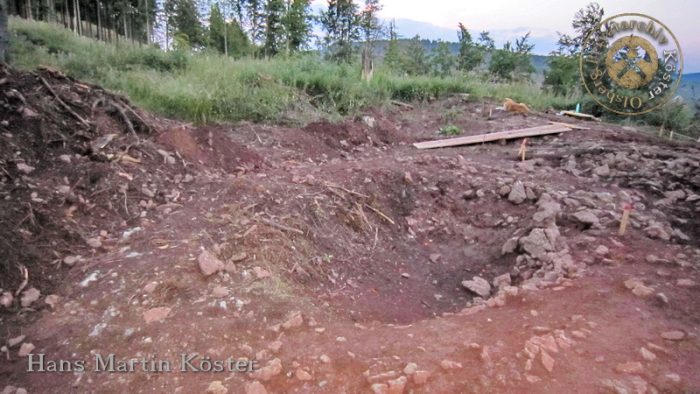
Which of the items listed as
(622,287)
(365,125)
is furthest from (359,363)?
(365,125)

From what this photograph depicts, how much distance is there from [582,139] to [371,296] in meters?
4.63

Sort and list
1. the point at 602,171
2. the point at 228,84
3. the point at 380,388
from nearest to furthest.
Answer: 1. the point at 380,388
2. the point at 602,171
3. the point at 228,84

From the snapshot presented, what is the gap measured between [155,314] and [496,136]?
502cm

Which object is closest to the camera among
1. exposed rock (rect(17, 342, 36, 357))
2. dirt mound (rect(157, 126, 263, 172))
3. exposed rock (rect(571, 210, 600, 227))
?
exposed rock (rect(17, 342, 36, 357))

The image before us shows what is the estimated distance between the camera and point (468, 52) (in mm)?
14406

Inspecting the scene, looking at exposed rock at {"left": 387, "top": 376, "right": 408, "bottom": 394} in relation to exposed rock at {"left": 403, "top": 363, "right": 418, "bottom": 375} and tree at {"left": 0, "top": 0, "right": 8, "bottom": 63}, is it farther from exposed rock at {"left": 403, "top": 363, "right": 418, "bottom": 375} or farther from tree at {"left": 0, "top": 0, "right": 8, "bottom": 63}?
tree at {"left": 0, "top": 0, "right": 8, "bottom": 63}

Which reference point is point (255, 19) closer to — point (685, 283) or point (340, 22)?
point (340, 22)

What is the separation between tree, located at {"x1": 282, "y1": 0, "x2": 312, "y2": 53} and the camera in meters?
17.8

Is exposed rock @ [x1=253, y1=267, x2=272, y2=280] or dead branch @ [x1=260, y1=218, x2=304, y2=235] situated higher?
dead branch @ [x1=260, y1=218, x2=304, y2=235]

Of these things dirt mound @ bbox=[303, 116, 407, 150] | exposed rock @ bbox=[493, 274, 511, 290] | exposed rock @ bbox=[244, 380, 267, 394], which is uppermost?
dirt mound @ bbox=[303, 116, 407, 150]

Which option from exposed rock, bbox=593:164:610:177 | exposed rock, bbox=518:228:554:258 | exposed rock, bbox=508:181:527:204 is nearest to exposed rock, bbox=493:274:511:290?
exposed rock, bbox=518:228:554:258

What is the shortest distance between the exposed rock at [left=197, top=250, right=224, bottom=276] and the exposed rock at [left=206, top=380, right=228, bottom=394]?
25.2 inches

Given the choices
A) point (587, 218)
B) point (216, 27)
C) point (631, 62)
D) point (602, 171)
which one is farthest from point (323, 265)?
point (216, 27)

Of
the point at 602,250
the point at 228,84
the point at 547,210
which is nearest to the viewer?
the point at 602,250
